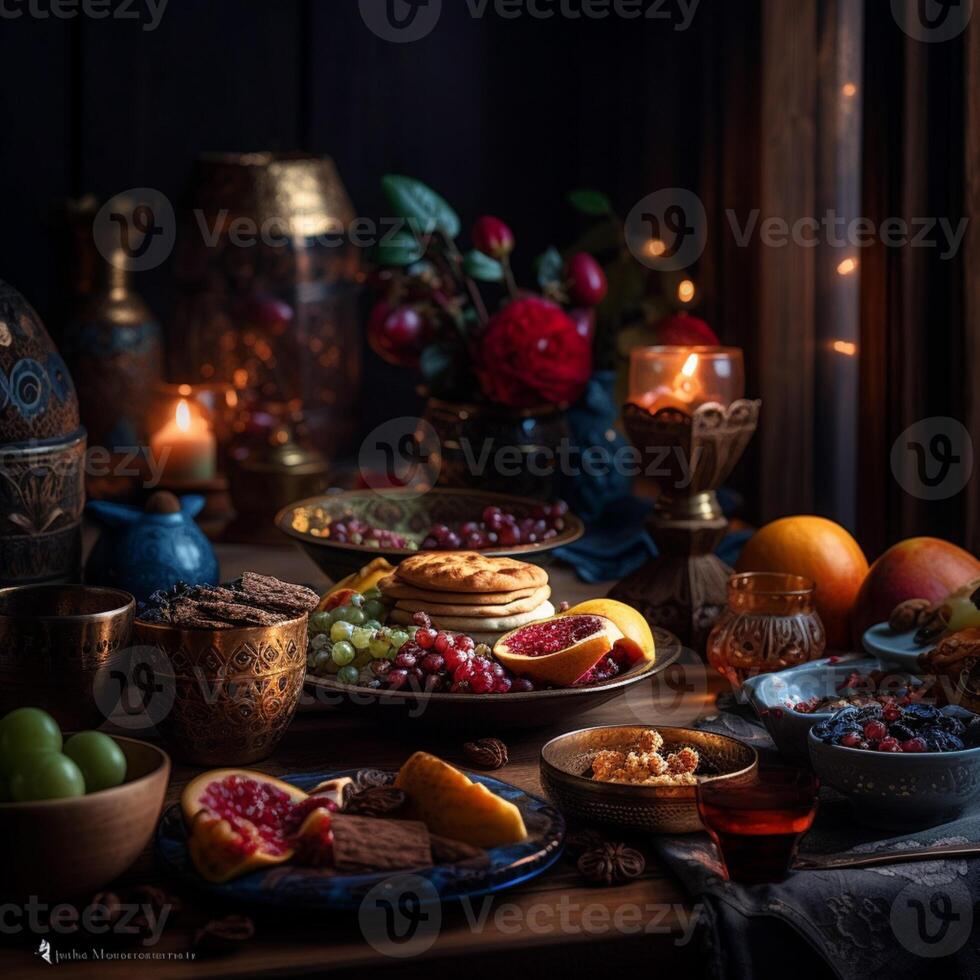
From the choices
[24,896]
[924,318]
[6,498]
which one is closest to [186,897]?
[24,896]

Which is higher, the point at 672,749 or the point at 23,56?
the point at 23,56

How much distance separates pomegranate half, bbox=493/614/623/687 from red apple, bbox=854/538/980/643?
411 mm

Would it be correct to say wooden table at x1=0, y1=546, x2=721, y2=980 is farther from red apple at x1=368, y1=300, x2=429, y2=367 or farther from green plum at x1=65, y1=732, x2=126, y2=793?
red apple at x1=368, y1=300, x2=429, y2=367

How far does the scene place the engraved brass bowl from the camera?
111 cm

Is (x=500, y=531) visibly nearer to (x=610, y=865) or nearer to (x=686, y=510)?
(x=686, y=510)

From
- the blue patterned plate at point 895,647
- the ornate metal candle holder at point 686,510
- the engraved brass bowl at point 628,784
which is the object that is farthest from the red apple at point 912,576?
the engraved brass bowl at point 628,784

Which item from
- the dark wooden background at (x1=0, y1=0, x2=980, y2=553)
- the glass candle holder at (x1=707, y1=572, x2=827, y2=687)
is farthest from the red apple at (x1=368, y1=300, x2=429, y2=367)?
the glass candle holder at (x1=707, y1=572, x2=827, y2=687)

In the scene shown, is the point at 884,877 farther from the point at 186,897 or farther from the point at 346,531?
the point at 346,531

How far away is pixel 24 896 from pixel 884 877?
631mm

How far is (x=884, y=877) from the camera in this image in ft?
3.45

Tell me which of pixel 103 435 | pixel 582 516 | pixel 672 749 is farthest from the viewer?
pixel 103 435

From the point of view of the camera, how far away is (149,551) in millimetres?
1716

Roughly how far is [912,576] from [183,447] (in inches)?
51.7

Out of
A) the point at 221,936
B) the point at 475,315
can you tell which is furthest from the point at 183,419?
the point at 221,936
